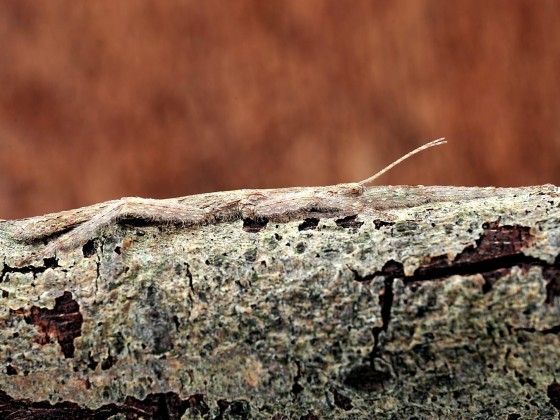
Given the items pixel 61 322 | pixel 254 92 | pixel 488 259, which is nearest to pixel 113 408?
pixel 61 322

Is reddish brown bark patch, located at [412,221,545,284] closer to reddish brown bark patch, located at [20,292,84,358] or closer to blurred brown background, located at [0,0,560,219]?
reddish brown bark patch, located at [20,292,84,358]

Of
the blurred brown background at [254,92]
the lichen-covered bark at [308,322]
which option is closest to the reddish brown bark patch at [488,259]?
the lichen-covered bark at [308,322]

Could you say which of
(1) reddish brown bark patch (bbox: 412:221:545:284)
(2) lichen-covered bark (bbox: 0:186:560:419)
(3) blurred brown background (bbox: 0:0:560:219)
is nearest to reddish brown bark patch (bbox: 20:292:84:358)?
(2) lichen-covered bark (bbox: 0:186:560:419)

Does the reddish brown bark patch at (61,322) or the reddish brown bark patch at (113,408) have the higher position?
the reddish brown bark patch at (61,322)

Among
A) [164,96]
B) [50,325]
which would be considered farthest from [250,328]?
[164,96]

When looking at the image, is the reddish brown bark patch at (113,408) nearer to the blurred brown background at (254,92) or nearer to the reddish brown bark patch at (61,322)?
the reddish brown bark patch at (61,322)

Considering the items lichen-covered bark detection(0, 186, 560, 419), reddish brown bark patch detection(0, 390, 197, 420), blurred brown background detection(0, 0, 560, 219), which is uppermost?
blurred brown background detection(0, 0, 560, 219)

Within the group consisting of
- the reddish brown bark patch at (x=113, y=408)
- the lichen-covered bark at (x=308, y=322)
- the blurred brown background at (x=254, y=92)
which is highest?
the blurred brown background at (x=254, y=92)
